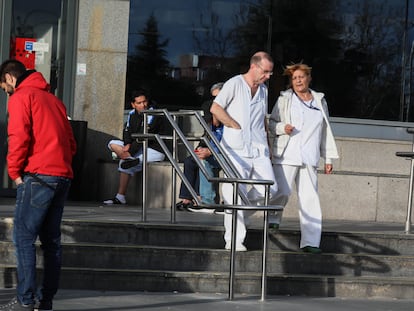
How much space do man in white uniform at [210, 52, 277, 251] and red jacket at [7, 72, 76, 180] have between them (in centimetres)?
226

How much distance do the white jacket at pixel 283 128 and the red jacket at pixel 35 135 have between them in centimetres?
285

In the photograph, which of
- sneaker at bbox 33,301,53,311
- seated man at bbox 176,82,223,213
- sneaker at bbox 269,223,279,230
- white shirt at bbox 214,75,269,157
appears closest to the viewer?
sneaker at bbox 33,301,53,311

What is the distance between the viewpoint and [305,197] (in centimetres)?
989

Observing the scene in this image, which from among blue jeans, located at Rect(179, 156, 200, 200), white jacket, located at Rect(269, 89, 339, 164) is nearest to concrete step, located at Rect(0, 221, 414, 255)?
white jacket, located at Rect(269, 89, 339, 164)

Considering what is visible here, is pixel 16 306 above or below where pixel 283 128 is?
below

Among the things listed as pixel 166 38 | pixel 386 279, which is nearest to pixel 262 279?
pixel 386 279

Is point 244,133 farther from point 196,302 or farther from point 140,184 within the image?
point 140,184

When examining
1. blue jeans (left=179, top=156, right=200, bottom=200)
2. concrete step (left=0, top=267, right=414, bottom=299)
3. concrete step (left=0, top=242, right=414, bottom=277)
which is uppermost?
blue jeans (left=179, top=156, right=200, bottom=200)

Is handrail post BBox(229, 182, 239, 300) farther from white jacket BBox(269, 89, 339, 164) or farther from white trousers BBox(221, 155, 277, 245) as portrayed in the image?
white jacket BBox(269, 89, 339, 164)

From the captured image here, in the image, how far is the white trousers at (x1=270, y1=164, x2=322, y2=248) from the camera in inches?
387

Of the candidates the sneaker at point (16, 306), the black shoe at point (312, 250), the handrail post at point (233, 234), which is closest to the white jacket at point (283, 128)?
the black shoe at point (312, 250)

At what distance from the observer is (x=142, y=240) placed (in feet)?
32.4

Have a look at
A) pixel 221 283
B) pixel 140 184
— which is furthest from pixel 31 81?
pixel 140 184

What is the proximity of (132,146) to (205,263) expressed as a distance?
4.01 meters
